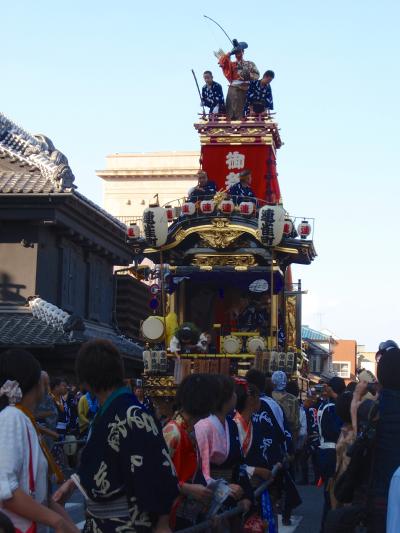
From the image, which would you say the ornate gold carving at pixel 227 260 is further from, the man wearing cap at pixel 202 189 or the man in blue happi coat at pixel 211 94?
the man in blue happi coat at pixel 211 94

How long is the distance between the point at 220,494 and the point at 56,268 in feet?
64.4

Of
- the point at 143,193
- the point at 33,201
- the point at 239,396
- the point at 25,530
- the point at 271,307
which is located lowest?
the point at 25,530

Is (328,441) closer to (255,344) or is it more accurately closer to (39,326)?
(255,344)

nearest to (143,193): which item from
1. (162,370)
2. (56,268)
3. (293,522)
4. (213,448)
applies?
(56,268)

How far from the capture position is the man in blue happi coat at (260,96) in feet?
91.4

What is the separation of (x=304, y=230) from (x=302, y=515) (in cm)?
950

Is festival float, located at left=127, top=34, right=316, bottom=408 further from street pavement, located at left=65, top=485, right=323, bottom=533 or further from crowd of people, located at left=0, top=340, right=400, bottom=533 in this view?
crowd of people, located at left=0, top=340, right=400, bottom=533

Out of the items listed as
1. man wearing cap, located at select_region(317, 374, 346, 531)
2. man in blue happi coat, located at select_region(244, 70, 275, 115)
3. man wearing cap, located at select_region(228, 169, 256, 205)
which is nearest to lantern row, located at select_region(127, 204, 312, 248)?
man wearing cap, located at select_region(228, 169, 256, 205)

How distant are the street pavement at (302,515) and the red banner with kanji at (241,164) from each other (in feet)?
38.9

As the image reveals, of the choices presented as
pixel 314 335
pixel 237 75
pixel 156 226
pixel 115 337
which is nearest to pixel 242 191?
pixel 156 226

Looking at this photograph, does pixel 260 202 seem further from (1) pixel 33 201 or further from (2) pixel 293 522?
(2) pixel 293 522

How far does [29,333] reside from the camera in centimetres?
2212

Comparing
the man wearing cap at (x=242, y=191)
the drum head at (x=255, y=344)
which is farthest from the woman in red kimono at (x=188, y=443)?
the man wearing cap at (x=242, y=191)

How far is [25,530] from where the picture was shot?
4.58m
